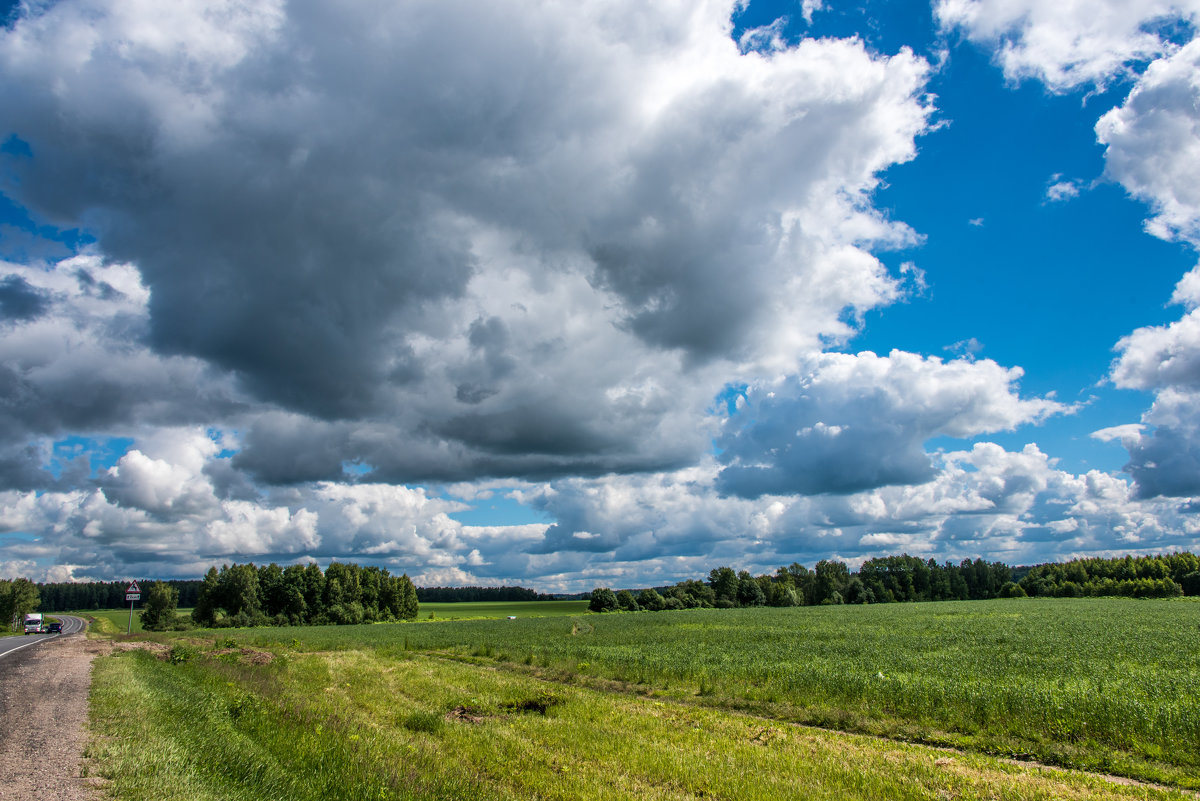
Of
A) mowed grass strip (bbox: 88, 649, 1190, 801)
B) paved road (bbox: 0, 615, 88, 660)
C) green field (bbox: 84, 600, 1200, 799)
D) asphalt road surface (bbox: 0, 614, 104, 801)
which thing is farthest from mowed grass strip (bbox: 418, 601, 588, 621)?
mowed grass strip (bbox: 88, 649, 1190, 801)

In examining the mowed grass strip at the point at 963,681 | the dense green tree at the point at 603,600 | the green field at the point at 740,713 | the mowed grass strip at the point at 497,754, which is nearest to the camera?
the mowed grass strip at the point at 497,754

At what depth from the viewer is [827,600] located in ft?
447

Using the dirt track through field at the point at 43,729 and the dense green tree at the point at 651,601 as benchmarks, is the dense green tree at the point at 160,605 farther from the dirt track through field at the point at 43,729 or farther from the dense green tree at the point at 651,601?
the dirt track through field at the point at 43,729

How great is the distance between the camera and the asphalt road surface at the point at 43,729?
818 cm

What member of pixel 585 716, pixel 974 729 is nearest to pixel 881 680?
pixel 974 729

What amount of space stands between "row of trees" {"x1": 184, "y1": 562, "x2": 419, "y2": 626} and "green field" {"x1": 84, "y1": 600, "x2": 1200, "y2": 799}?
251 feet

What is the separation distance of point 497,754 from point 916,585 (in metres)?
167

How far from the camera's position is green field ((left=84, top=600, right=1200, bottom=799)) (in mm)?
10555

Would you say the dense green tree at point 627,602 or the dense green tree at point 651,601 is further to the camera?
the dense green tree at point 651,601

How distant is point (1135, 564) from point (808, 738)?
18110cm

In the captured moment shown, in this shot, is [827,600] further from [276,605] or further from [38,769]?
[38,769]

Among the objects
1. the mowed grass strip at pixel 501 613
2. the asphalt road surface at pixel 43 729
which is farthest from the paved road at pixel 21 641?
the mowed grass strip at pixel 501 613

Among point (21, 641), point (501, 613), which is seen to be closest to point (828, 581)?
point (501, 613)

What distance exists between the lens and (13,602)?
88.8 m
